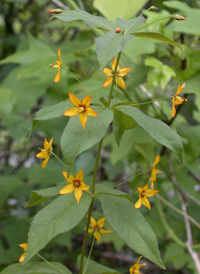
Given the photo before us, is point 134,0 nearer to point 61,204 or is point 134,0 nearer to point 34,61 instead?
point 34,61

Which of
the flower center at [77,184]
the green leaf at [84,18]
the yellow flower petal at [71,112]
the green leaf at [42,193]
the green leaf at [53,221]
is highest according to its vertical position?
the green leaf at [84,18]

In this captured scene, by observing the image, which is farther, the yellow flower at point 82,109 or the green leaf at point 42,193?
the green leaf at point 42,193

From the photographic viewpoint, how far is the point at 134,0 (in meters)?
1.50

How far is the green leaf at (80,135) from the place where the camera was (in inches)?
25.8

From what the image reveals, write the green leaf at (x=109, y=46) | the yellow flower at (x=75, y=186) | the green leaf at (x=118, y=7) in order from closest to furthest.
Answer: the green leaf at (x=109, y=46)
the yellow flower at (x=75, y=186)
the green leaf at (x=118, y=7)

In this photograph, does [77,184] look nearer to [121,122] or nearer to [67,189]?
[67,189]

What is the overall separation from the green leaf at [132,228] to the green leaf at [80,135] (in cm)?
17

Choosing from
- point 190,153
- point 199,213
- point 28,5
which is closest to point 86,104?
point 190,153

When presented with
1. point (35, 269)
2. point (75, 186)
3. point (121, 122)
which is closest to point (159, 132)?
point (121, 122)

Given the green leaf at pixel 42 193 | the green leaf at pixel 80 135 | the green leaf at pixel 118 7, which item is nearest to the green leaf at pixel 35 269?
the green leaf at pixel 42 193

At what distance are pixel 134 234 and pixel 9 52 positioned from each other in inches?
115

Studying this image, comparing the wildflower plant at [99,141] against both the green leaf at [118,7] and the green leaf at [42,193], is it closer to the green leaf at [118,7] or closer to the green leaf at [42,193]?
the green leaf at [42,193]

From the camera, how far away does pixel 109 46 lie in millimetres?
650

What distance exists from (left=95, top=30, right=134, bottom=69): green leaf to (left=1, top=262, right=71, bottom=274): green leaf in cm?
45
